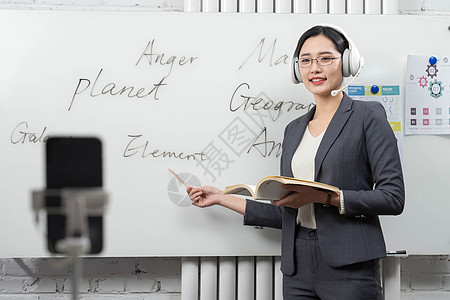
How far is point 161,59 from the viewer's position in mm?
1662

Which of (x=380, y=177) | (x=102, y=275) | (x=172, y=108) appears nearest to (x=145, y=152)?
(x=172, y=108)

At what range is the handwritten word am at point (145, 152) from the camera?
5.40 feet

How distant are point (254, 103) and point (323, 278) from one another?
68cm

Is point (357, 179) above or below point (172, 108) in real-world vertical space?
below

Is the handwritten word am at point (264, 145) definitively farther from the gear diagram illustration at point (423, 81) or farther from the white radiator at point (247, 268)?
the gear diagram illustration at point (423, 81)

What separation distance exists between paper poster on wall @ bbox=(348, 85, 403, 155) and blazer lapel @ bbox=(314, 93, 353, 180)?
0.43 meters

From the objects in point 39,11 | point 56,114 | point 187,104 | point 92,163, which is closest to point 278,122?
point 187,104

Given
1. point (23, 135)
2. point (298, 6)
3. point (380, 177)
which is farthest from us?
point (298, 6)

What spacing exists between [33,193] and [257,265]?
1504 millimetres

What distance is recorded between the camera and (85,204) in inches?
10.9

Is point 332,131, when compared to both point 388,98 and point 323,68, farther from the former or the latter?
point 388,98

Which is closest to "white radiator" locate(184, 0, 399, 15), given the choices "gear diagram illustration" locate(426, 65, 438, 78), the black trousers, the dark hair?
"gear diagram illustration" locate(426, 65, 438, 78)

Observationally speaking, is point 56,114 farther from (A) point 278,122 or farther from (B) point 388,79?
(B) point 388,79

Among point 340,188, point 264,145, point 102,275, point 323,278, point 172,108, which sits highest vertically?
point 172,108
